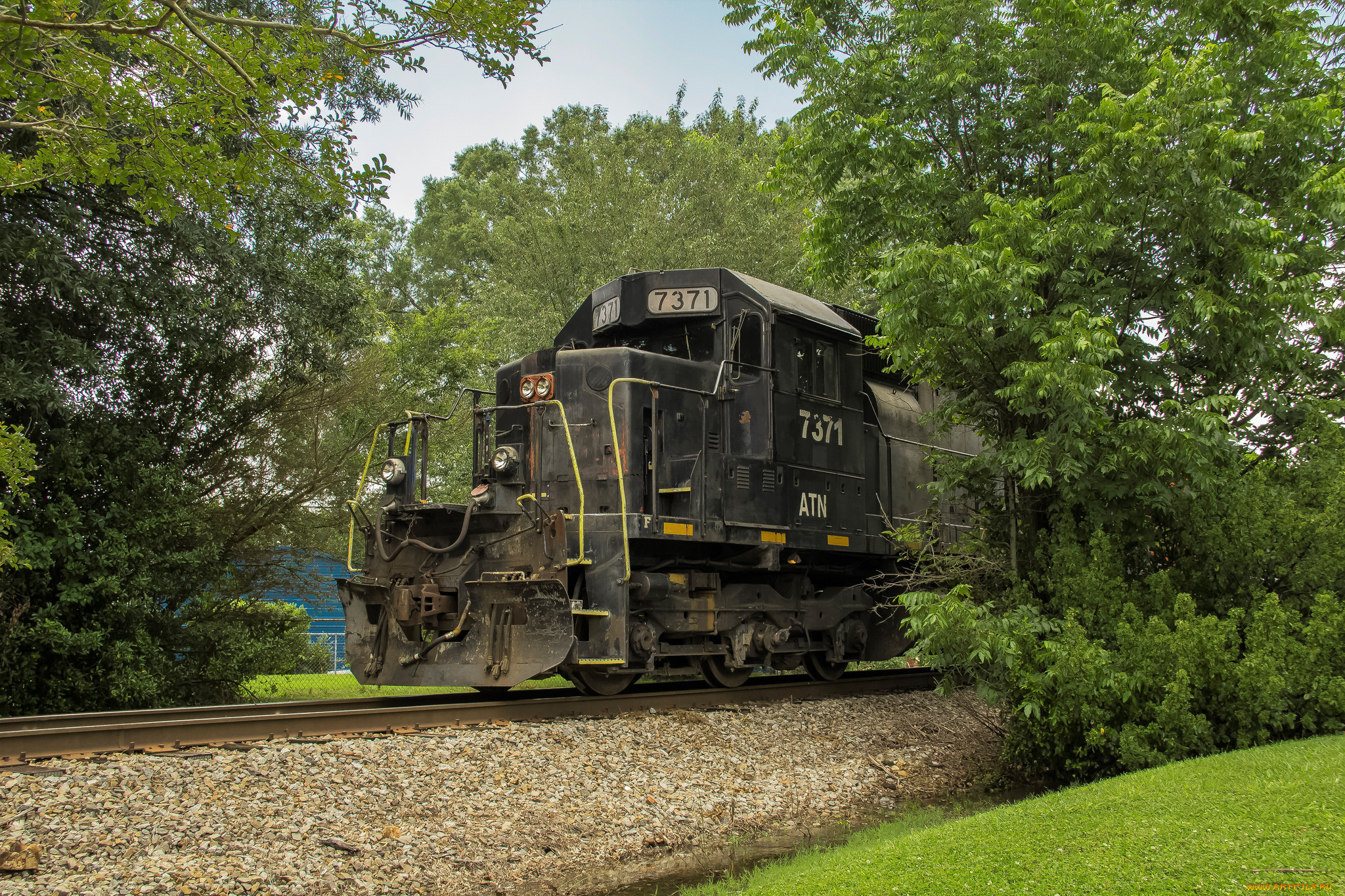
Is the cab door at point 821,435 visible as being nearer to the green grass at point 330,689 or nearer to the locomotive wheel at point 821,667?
the locomotive wheel at point 821,667

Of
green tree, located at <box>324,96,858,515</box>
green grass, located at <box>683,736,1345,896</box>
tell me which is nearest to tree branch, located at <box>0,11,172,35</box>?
green grass, located at <box>683,736,1345,896</box>

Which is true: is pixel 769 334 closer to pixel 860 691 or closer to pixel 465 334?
pixel 860 691

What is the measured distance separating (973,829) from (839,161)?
250 inches

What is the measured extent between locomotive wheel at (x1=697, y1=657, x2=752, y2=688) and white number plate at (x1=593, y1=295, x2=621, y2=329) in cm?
383

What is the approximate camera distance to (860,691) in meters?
11.0

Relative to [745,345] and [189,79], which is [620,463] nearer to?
[745,345]

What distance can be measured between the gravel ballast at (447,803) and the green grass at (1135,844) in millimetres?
931

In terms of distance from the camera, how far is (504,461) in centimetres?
886

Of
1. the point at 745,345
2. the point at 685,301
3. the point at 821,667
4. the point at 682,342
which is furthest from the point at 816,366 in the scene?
the point at 821,667

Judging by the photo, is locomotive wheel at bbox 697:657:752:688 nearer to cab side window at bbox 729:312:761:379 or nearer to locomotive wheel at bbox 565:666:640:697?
locomotive wheel at bbox 565:666:640:697

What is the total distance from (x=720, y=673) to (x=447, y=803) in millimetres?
4710

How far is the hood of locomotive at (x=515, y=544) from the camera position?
785 cm

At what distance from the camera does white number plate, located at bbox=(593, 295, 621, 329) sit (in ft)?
33.3

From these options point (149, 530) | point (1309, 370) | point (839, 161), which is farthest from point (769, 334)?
point (149, 530)
